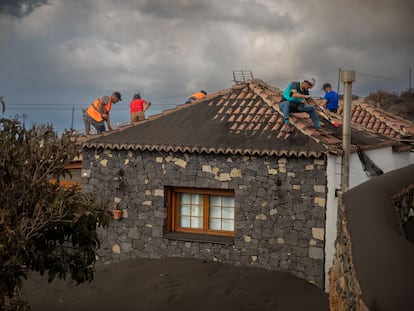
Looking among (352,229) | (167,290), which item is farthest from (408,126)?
(352,229)

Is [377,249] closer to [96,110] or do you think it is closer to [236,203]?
[236,203]

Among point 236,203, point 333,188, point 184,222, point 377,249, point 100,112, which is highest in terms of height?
point 100,112

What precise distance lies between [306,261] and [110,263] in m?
4.94

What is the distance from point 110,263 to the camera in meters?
13.0

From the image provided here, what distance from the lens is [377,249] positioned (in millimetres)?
4453

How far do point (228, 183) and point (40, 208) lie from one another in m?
6.27

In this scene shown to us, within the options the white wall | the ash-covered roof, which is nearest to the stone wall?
the white wall

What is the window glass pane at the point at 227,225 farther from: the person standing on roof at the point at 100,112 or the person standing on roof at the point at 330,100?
the person standing on roof at the point at 330,100

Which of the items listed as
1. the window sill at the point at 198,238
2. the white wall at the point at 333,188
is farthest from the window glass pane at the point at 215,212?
the white wall at the point at 333,188

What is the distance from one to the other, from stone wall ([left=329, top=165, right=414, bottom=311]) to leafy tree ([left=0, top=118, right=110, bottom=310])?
128 inches

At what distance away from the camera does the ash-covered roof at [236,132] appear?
11.6m

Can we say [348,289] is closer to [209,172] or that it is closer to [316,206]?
[316,206]

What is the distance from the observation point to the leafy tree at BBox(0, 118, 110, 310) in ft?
20.3

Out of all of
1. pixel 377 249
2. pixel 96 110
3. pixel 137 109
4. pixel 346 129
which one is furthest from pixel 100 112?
pixel 377 249
